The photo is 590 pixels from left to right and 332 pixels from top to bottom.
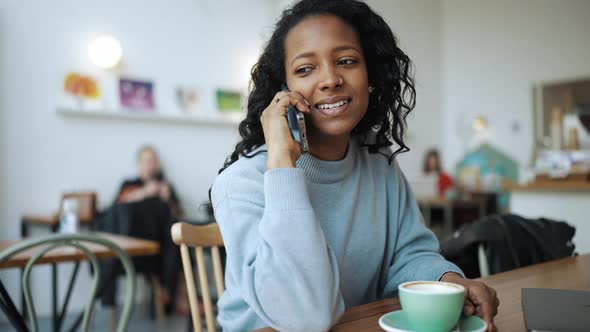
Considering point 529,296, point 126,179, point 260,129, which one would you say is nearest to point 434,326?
point 529,296

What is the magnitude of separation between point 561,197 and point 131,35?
3670 mm

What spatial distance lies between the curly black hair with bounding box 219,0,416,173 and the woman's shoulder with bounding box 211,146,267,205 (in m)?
0.05

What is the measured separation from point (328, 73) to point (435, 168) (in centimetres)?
655

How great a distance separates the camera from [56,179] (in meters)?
4.30

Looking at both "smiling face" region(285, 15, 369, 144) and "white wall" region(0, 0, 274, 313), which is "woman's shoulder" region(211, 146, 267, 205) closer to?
"smiling face" region(285, 15, 369, 144)

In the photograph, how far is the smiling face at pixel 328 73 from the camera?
3.45ft

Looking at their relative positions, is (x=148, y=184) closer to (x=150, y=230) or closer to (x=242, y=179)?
(x=150, y=230)

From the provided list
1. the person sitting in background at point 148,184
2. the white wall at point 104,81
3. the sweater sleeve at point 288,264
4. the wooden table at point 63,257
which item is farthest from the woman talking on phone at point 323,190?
the person sitting in background at point 148,184

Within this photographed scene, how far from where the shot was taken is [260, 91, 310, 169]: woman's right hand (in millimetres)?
893

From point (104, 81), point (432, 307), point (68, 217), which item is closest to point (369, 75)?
point (432, 307)

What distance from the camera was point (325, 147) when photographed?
112cm

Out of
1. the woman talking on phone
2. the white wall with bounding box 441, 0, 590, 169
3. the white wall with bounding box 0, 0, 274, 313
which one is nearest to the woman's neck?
the woman talking on phone

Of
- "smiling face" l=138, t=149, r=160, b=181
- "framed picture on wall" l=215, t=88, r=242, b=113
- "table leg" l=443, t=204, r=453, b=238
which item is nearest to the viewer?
"smiling face" l=138, t=149, r=160, b=181

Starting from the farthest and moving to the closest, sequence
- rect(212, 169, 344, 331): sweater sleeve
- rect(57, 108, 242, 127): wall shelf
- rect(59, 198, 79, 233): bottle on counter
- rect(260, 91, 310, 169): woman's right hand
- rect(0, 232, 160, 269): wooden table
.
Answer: rect(57, 108, 242, 127): wall shelf < rect(59, 198, 79, 233): bottle on counter < rect(0, 232, 160, 269): wooden table < rect(260, 91, 310, 169): woman's right hand < rect(212, 169, 344, 331): sweater sleeve
